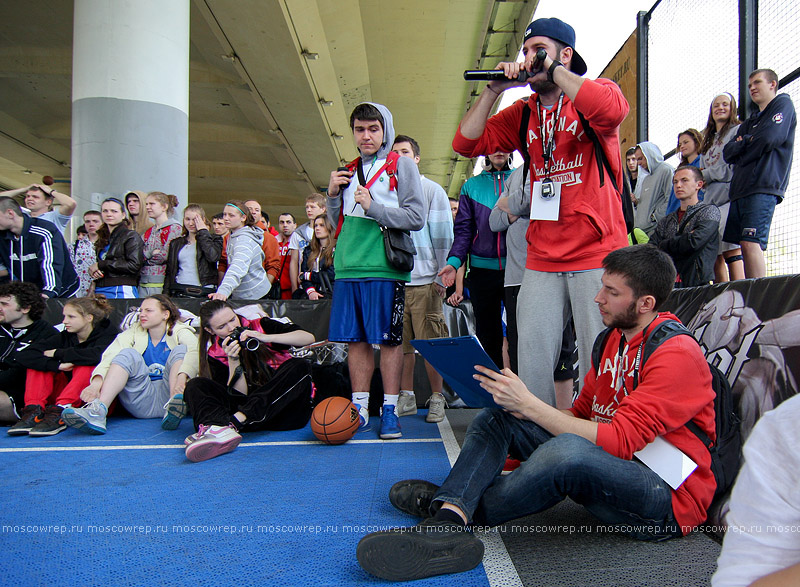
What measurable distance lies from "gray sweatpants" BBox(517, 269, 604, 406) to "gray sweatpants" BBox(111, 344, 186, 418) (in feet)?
8.76

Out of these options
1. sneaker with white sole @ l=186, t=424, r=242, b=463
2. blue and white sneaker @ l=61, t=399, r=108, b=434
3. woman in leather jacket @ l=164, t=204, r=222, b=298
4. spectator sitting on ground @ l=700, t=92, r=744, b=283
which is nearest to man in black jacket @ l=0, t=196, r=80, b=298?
woman in leather jacket @ l=164, t=204, r=222, b=298

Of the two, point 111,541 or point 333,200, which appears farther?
point 333,200

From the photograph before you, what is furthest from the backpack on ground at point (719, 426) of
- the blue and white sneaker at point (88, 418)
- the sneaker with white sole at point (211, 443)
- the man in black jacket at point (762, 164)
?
the blue and white sneaker at point (88, 418)

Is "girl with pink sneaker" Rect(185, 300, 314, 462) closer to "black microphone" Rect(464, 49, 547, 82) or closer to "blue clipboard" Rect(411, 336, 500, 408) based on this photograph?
"blue clipboard" Rect(411, 336, 500, 408)

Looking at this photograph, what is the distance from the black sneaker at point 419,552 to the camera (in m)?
1.44

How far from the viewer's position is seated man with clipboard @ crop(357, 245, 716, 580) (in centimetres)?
150

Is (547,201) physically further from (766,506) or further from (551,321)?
(766,506)

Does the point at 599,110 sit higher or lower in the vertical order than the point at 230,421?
higher

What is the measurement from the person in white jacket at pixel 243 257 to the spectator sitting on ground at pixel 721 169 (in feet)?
12.5

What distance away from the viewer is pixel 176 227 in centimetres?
549

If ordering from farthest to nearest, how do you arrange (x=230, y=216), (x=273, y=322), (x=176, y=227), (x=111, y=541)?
(x=176, y=227)
(x=230, y=216)
(x=273, y=322)
(x=111, y=541)

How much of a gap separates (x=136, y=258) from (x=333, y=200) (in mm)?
2726

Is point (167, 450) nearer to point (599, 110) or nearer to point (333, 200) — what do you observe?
point (333, 200)

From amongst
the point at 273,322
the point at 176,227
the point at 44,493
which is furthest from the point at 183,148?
the point at 44,493
